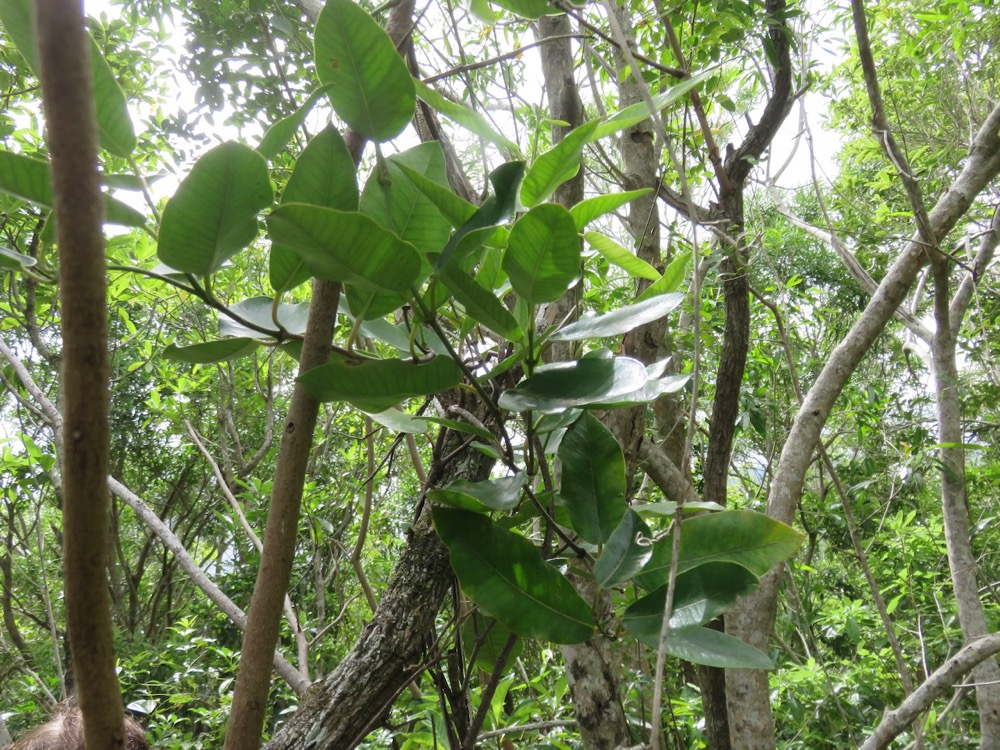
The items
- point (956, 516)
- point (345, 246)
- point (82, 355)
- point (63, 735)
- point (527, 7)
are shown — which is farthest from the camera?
point (956, 516)

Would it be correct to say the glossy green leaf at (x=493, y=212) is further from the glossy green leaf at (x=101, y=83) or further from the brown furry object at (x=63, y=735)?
the brown furry object at (x=63, y=735)

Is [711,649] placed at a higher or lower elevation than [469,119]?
lower

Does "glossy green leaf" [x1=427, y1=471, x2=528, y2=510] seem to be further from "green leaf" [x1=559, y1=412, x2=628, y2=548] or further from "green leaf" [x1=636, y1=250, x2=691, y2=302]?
"green leaf" [x1=636, y1=250, x2=691, y2=302]

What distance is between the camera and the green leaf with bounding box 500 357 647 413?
1.22 ft

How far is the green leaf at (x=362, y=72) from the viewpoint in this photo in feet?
1.09

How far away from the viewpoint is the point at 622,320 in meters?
0.41

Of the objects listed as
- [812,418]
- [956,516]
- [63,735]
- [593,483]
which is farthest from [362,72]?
[956,516]

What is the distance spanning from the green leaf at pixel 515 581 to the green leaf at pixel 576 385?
7 centimetres

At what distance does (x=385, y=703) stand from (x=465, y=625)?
125mm

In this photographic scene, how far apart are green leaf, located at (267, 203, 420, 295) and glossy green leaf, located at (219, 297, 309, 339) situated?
0.40 ft

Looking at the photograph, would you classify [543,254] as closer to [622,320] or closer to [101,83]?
[622,320]

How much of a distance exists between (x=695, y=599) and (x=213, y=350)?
0.32 metres

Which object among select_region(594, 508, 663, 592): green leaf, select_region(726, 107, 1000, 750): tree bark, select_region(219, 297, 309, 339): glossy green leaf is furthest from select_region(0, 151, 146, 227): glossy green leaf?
select_region(726, 107, 1000, 750): tree bark

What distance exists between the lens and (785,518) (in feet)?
3.44
